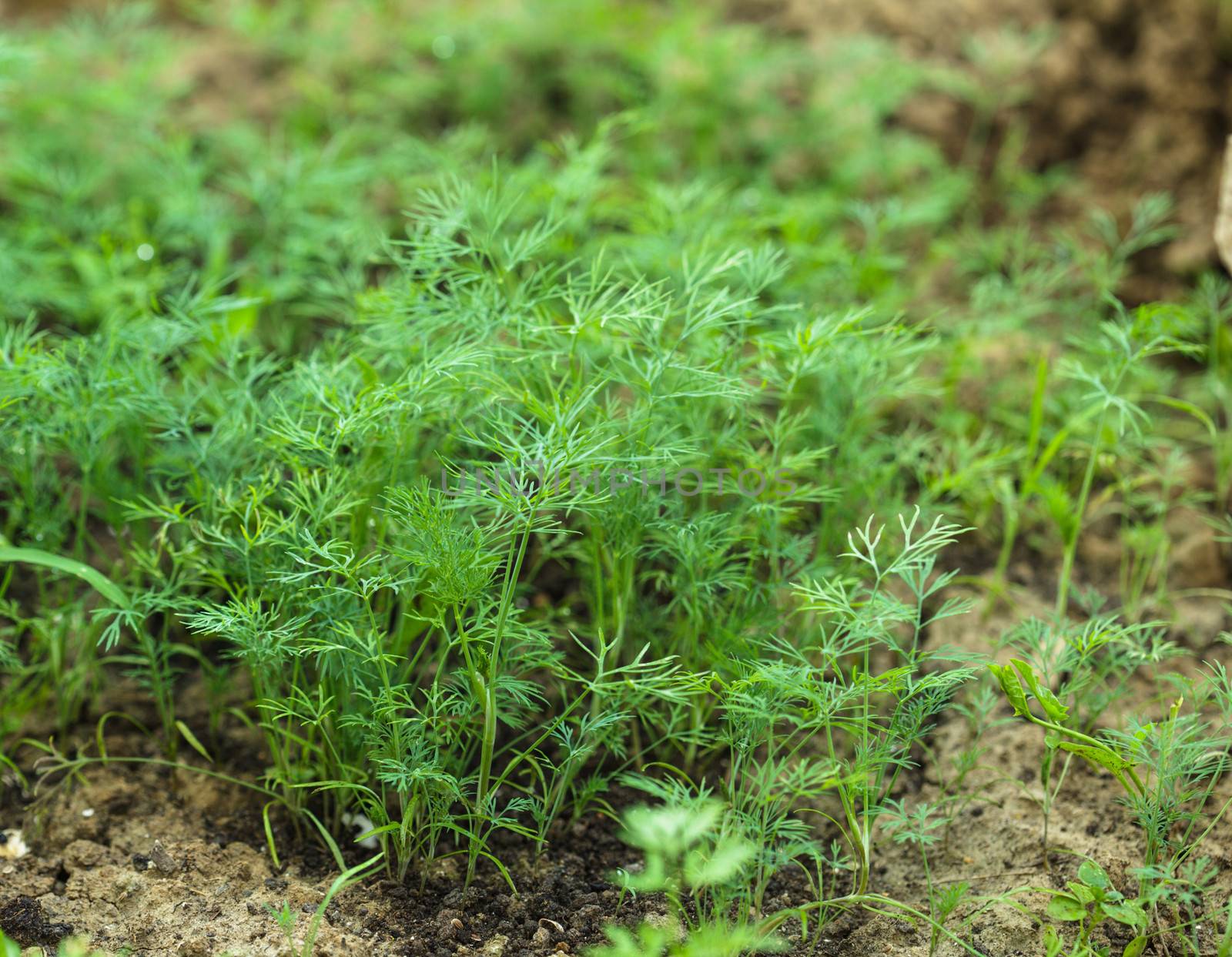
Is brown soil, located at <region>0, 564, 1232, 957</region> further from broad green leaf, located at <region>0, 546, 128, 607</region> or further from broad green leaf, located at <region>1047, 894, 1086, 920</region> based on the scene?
broad green leaf, located at <region>0, 546, 128, 607</region>

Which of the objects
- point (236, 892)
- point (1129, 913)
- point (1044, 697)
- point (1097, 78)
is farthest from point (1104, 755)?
point (1097, 78)

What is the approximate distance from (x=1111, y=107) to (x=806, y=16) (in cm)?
109

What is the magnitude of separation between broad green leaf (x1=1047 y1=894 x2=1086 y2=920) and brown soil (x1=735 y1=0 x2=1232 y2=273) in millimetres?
2071

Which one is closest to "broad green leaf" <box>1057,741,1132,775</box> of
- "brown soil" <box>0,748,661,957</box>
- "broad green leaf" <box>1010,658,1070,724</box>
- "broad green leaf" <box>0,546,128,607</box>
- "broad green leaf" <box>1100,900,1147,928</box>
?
"broad green leaf" <box>1010,658,1070,724</box>

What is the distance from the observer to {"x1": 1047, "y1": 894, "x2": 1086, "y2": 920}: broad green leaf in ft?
5.78

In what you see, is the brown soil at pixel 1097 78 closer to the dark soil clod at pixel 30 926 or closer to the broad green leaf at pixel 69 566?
the broad green leaf at pixel 69 566

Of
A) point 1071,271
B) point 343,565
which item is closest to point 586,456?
point 343,565

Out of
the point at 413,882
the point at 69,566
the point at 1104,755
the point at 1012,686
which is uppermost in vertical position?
the point at 69,566

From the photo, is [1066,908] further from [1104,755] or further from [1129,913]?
[1104,755]

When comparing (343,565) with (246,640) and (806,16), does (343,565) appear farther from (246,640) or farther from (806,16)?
(806,16)

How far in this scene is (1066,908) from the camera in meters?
1.79

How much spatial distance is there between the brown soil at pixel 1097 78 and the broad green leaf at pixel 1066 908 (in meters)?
2.07

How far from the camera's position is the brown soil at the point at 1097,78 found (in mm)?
3461

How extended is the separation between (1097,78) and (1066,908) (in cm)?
296
